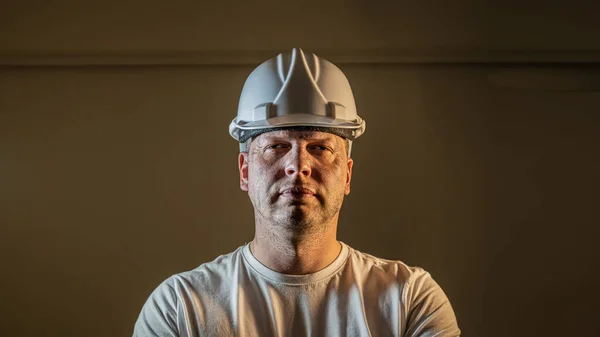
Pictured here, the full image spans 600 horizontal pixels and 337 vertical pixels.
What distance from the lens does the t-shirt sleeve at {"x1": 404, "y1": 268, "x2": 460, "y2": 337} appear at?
77.9 inches

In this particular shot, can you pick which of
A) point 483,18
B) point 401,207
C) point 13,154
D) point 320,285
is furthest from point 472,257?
point 13,154

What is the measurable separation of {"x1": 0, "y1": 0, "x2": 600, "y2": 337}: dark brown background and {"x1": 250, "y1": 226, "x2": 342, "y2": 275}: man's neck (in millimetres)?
1082

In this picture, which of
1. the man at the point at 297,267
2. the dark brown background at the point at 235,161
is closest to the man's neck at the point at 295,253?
the man at the point at 297,267

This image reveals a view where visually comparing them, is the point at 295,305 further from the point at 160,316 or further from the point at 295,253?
the point at 160,316

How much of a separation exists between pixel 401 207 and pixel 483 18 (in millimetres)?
857

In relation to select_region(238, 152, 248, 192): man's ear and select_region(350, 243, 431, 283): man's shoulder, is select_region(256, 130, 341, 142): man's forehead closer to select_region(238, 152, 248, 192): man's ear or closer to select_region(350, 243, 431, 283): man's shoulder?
select_region(238, 152, 248, 192): man's ear

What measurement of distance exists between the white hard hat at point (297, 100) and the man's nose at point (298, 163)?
73 millimetres

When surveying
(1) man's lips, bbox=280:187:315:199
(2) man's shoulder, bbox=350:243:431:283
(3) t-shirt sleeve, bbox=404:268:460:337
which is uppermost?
(1) man's lips, bbox=280:187:315:199

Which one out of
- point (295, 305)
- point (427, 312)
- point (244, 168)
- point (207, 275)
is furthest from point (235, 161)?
→ point (427, 312)

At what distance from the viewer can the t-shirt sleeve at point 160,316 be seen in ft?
6.46

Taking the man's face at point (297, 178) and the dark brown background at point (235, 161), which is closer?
the man's face at point (297, 178)

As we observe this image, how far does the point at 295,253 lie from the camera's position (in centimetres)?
204

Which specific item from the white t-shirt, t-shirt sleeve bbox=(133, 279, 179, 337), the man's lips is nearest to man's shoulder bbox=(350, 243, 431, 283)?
the white t-shirt

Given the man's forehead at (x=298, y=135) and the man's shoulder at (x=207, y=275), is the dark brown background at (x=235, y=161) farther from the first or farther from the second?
the man's forehead at (x=298, y=135)
